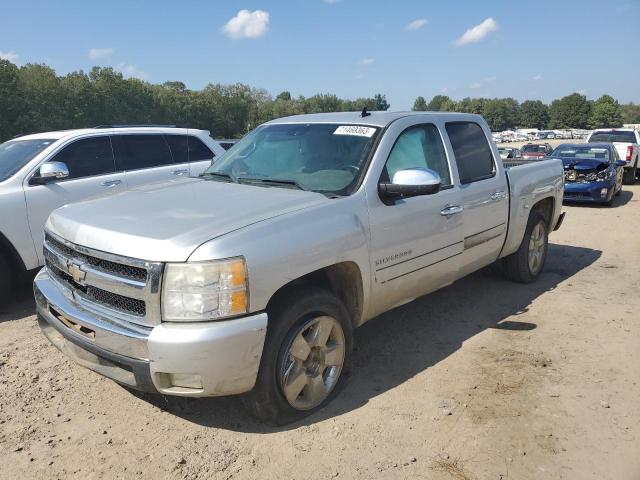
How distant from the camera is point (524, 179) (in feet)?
17.5

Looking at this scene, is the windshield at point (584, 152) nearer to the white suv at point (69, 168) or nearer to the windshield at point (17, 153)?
the white suv at point (69, 168)

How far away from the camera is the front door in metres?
3.50

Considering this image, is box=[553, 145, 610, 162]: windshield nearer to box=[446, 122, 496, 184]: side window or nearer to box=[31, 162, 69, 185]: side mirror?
box=[446, 122, 496, 184]: side window

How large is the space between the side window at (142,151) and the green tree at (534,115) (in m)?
200

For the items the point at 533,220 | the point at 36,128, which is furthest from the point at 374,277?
the point at 36,128

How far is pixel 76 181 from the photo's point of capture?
5.70m

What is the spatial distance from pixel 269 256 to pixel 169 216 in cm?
68

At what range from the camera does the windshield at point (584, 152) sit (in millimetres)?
12894

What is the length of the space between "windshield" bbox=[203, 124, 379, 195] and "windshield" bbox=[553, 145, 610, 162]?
11.1 metres

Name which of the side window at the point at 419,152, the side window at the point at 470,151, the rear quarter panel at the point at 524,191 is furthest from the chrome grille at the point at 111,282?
the rear quarter panel at the point at 524,191

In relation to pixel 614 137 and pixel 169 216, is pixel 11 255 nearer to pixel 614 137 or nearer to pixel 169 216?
pixel 169 216

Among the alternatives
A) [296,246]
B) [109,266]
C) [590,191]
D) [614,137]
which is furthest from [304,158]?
[614,137]

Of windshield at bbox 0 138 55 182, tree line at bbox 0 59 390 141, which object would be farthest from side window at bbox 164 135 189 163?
tree line at bbox 0 59 390 141

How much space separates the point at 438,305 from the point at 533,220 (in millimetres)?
1582
